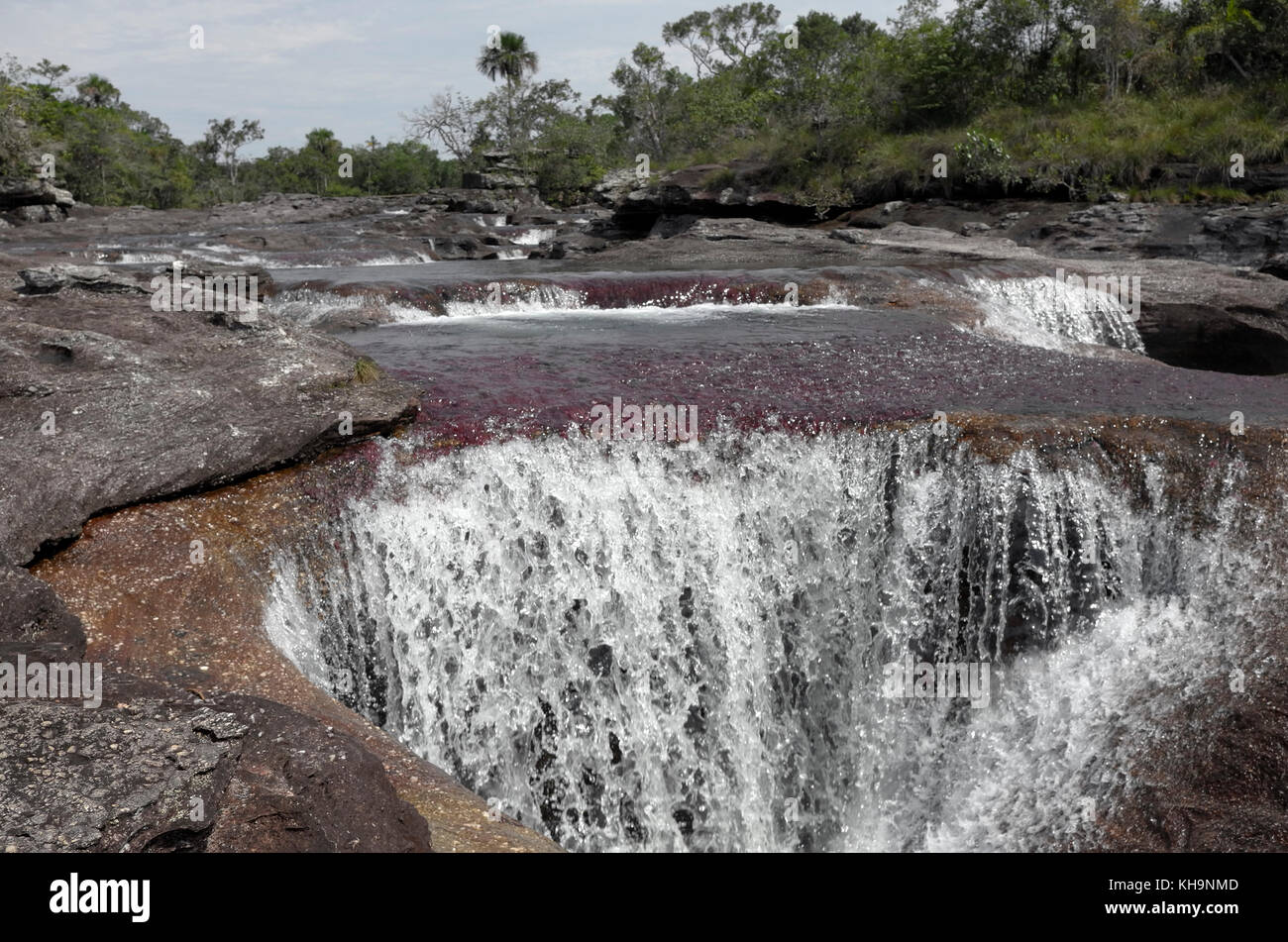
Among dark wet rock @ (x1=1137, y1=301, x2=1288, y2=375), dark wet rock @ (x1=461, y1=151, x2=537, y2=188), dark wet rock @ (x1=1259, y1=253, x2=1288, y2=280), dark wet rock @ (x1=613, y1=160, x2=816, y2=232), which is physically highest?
dark wet rock @ (x1=461, y1=151, x2=537, y2=188)

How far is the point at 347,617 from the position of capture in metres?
5.32

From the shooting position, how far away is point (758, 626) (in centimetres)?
605

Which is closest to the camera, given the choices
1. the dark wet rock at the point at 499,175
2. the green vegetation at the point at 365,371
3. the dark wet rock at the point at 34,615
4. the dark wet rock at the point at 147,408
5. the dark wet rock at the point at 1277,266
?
the dark wet rock at the point at 34,615

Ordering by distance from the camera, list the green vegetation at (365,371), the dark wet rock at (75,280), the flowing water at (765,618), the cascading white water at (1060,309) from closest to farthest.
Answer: the flowing water at (765,618), the green vegetation at (365,371), the dark wet rock at (75,280), the cascading white water at (1060,309)

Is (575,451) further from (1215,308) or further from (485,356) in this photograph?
(1215,308)

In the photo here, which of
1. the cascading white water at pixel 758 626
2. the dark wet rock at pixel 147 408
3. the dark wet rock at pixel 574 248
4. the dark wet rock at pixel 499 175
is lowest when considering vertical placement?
the cascading white water at pixel 758 626

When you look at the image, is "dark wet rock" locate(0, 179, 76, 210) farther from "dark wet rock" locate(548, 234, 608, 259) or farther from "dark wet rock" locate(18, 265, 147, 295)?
"dark wet rock" locate(18, 265, 147, 295)

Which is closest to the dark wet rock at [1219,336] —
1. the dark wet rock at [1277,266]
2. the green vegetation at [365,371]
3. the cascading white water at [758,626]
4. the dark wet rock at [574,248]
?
the dark wet rock at [1277,266]

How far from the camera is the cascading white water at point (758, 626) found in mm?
5391

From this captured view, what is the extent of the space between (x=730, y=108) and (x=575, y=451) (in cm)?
2999

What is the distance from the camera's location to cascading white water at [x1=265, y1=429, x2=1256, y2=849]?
5.39 m

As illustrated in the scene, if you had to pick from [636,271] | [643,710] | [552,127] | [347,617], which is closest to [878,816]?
[643,710]

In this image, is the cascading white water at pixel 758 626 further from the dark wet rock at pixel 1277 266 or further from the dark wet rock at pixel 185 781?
the dark wet rock at pixel 1277 266

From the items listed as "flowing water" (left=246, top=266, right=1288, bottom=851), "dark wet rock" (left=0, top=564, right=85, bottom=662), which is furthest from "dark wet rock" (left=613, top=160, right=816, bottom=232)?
"dark wet rock" (left=0, top=564, right=85, bottom=662)
